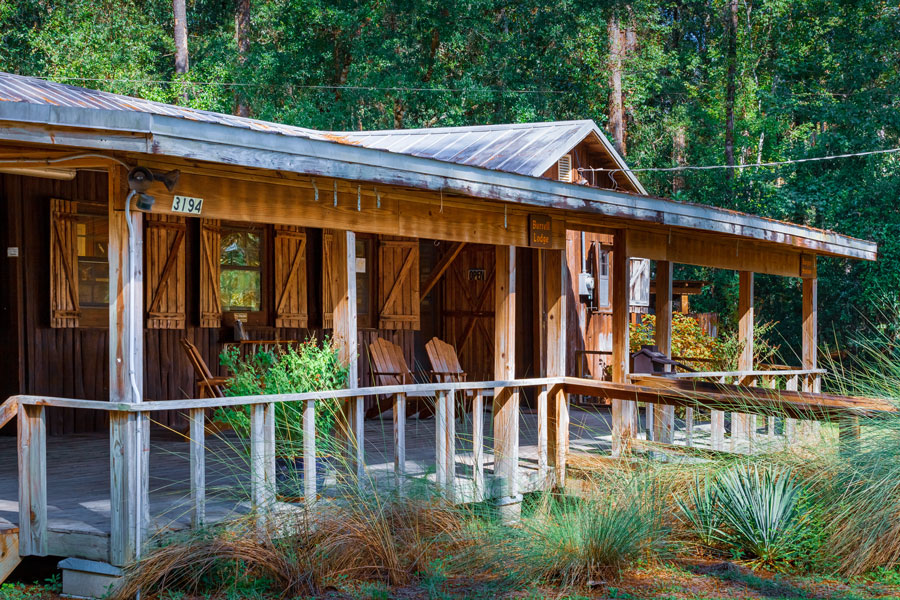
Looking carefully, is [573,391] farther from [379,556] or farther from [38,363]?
[38,363]

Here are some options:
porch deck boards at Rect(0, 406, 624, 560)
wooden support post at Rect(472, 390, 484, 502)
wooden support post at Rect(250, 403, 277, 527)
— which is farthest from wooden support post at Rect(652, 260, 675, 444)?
wooden support post at Rect(250, 403, 277, 527)

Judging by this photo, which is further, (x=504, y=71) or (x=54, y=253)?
(x=504, y=71)

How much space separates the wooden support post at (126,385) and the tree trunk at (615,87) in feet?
59.2

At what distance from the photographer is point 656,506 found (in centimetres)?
616

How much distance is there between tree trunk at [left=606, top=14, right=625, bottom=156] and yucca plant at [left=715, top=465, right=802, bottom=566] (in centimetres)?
1658

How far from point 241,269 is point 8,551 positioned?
208 inches

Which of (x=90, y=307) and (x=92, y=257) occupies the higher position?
(x=92, y=257)

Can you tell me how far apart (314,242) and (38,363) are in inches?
131

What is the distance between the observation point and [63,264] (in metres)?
8.61

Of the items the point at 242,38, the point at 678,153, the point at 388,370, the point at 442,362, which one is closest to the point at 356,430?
the point at 388,370

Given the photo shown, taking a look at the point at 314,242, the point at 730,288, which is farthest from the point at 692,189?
the point at 314,242

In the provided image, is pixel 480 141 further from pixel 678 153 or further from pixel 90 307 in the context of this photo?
pixel 678 153

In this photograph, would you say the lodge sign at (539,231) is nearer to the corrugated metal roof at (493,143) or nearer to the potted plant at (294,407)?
the corrugated metal roof at (493,143)

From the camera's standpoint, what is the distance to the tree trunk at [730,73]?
22.7 meters
